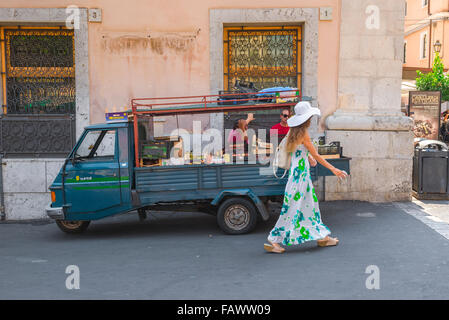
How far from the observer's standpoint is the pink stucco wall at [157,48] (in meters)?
9.50

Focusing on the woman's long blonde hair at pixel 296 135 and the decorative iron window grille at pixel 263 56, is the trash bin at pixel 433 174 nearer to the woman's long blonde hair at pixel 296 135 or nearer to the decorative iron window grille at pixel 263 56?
the decorative iron window grille at pixel 263 56

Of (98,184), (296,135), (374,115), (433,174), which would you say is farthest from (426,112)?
(98,184)

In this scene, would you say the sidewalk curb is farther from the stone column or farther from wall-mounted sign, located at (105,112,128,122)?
wall-mounted sign, located at (105,112,128,122)

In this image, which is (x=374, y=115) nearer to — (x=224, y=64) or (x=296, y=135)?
(x=224, y=64)

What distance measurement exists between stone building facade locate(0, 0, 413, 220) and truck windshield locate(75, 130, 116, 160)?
2.43m

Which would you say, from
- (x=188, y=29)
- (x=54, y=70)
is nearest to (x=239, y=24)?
(x=188, y=29)

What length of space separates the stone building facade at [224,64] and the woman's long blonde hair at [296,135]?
12.2 feet

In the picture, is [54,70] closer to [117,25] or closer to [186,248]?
[117,25]

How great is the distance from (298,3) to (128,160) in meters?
4.84

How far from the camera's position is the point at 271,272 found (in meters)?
5.14

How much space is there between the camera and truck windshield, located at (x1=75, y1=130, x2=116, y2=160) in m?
7.22

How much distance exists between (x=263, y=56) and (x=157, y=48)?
7.14 feet

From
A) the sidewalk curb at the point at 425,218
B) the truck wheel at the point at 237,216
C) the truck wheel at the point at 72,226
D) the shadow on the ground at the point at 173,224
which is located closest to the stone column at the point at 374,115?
the sidewalk curb at the point at 425,218
